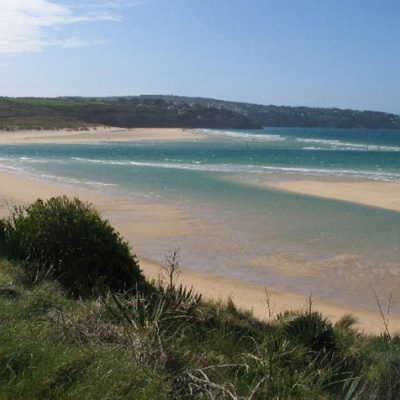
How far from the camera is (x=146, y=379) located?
3996mm

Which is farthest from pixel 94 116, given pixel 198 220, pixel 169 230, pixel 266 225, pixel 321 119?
pixel 321 119

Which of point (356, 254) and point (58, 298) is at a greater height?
point (58, 298)

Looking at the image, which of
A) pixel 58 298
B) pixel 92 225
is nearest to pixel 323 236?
pixel 92 225

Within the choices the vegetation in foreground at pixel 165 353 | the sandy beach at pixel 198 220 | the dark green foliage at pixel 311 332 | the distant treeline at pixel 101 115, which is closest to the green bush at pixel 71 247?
the vegetation in foreground at pixel 165 353

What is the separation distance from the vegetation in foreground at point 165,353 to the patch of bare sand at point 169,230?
69 cm

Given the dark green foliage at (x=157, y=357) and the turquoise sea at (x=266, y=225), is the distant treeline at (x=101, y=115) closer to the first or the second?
the turquoise sea at (x=266, y=225)

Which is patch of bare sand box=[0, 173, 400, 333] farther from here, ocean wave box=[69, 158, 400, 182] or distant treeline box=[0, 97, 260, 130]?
distant treeline box=[0, 97, 260, 130]

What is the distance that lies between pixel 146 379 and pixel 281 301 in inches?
287

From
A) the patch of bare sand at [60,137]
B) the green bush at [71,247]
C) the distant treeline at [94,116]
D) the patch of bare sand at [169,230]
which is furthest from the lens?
the distant treeline at [94,116]

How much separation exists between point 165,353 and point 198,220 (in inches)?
571

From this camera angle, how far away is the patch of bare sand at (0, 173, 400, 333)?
34.6ft

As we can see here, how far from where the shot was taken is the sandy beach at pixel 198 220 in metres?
10.7

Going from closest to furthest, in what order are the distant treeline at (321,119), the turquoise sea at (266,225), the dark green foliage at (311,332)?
the dark green foliage at (311,332)
the turquoise sea at (266,225)
the distant treeline at (321,119)

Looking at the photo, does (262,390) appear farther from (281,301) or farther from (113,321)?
(281,301)
